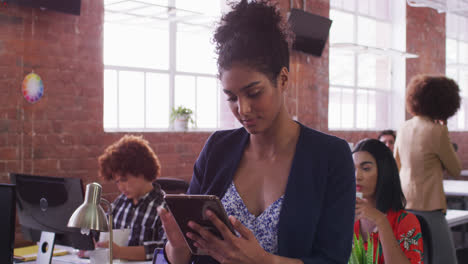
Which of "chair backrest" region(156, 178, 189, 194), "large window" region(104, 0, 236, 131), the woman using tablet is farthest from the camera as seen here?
"large window" region(104, 0, 236, 131)

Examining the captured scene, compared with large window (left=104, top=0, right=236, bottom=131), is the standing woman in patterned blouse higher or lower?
lower

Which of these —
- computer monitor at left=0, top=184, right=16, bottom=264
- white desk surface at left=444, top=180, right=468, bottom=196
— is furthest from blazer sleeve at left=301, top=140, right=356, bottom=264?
white desk surface at left=444, top=180, right=468, bottom=196

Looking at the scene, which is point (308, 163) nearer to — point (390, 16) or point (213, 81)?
point (213, 81)

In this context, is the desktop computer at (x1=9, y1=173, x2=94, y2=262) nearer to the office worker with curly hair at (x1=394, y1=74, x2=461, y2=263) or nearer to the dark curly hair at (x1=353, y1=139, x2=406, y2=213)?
the dark curly hair at (x1=353, y1=139, x2=406, y2=213)

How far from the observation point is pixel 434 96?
3520mm

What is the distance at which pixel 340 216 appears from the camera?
4.05 feet

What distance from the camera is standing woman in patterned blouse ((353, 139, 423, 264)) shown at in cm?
206

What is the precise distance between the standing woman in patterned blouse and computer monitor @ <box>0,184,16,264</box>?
1.24 metres

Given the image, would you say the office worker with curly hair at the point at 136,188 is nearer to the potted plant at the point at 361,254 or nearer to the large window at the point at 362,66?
the potted plant at the point at 361,254

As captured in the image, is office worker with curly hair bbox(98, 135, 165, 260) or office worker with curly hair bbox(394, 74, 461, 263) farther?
office worker with curly hair bbox(394, 74, 461, 263)

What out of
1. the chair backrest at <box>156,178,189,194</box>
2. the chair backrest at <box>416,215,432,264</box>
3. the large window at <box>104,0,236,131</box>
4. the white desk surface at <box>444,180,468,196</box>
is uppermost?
the large window at <box>104,0,236,131</box>

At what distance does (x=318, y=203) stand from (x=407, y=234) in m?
1.04

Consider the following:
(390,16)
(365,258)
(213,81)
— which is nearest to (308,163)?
(365,258)

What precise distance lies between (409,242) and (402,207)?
0.57 feet
